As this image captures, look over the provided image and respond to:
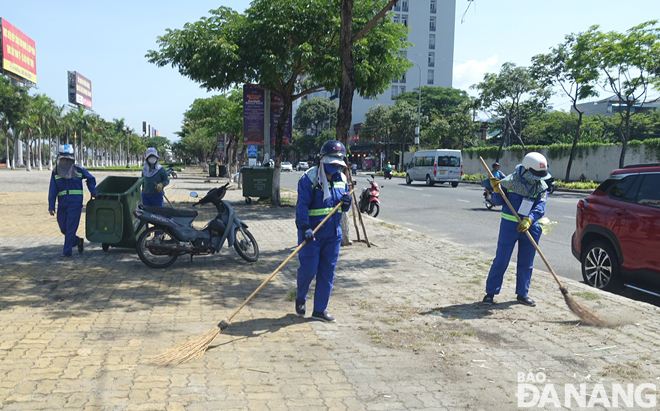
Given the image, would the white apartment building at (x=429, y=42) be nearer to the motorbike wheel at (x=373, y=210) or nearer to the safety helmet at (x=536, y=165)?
the motorbike wheel at (x=373, y=210)

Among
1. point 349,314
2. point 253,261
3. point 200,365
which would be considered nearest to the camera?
point 200,365

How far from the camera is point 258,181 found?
18078 millimetres

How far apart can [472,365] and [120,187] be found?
726 centimetres

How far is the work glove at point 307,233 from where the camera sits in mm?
4804

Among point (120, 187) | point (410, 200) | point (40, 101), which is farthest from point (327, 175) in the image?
point (40, 101)

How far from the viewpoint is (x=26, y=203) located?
17.0 m

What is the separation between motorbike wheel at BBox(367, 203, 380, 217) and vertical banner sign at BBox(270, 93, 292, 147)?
4.34 m

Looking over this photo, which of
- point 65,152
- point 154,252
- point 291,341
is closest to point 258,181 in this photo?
point 65,152

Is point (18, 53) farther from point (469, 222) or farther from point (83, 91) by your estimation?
point (469, 222)

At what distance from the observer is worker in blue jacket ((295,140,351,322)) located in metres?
5.02

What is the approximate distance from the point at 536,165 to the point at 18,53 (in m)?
70.6

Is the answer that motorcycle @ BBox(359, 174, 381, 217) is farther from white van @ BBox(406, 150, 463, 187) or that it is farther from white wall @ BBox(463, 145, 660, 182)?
white van @ BBox(406, 150, 463, 187)

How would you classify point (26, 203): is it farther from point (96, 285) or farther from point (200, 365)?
point (200, 365)

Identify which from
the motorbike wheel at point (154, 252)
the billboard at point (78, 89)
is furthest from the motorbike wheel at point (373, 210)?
the billboard at point (78, 89)
